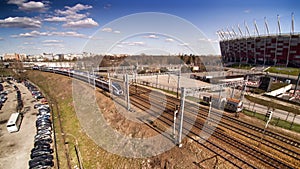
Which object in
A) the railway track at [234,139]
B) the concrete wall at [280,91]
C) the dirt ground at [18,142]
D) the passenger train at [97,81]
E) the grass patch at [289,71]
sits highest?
the grass patch at [289,71]

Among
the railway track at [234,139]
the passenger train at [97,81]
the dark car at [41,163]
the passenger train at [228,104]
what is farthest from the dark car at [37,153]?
the passenger train at [228,104]

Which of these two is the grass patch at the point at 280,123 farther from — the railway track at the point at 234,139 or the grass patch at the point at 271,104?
the grass patch at the point at 271,104

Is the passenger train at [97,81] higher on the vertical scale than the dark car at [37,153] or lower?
higher

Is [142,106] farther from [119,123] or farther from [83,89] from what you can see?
[83,89]

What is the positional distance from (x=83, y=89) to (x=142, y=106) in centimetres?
1943

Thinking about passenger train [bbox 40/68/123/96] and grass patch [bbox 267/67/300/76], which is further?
grass patch [bbox 267/67/300/76]

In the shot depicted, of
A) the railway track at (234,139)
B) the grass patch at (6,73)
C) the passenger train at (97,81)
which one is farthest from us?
the grass patch at (6,73)

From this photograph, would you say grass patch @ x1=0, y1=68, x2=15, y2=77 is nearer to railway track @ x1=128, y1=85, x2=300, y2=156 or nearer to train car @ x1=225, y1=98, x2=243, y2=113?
railway track @ x1=128, y1=85, x2=300, y2=156

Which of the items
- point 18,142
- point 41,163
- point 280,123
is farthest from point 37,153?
point 280,123

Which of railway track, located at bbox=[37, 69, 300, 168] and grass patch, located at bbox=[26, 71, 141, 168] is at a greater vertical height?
railway track, located at bbox=[37, 69, 300, 168]

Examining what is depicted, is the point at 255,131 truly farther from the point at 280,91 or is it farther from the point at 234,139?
the point at 280,91

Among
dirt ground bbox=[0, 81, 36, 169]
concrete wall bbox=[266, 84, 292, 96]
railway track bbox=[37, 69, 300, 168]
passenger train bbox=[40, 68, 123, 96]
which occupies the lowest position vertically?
dirt ground bbox=[0, 81, 36, 169]

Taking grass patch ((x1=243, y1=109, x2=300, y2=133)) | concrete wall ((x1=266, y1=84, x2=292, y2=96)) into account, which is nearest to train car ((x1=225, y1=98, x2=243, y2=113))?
grass patch ((x1=243, y1=109, x2=300, y2=133))

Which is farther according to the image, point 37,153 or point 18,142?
point 18,142
